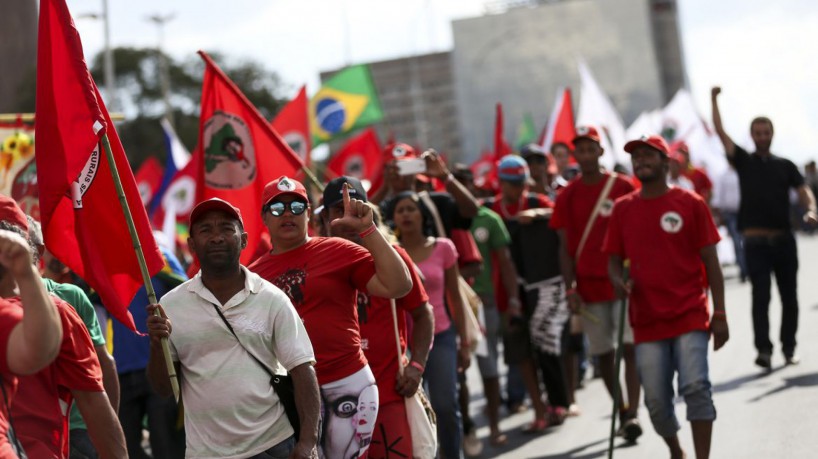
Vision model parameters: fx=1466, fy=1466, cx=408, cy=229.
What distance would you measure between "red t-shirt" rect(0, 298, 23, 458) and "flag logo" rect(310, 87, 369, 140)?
14.6 meters

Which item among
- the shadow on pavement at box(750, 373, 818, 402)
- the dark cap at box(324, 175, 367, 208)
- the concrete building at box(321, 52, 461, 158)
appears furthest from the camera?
the concrete building at box(321, 52, 461, 158)

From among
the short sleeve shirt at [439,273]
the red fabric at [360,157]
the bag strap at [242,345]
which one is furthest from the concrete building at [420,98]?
the bag strap at [242,345]

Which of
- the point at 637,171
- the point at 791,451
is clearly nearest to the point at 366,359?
the point at 637,171

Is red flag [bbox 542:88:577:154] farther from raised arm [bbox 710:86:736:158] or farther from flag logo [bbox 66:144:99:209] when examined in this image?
flag logo [bbox 66:144:99:209]

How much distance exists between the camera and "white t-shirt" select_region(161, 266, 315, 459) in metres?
5.32

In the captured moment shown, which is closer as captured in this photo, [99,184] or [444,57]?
[99,184]

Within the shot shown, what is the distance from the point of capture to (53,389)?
4.54 m

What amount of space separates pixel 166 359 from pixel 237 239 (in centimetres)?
53

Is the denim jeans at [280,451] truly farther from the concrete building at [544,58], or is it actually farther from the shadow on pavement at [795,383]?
the concrete building at [544,58]

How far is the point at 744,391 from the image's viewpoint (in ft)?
35.5

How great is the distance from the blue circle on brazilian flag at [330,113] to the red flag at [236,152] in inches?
411

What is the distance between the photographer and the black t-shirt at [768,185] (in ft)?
38.7

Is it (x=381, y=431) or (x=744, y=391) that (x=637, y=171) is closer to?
(x=381, y=431)

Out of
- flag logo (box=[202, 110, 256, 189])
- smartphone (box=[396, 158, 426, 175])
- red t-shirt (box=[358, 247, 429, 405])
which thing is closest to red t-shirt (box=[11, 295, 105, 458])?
red t-shirt (box=[358, 247, 429, 405])
